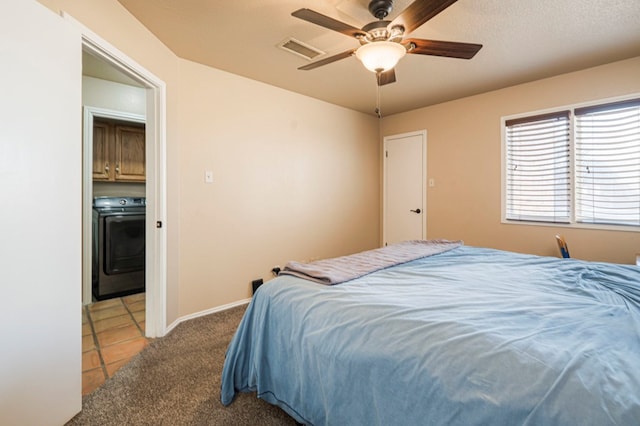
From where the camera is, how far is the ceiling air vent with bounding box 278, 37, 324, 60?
234 cm

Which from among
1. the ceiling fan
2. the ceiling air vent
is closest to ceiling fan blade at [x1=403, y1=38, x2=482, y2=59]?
the ceiling fan

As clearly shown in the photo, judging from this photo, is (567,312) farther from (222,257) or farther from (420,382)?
(222,257)

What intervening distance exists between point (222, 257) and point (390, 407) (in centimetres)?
233

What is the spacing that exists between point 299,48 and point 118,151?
8.71 feet

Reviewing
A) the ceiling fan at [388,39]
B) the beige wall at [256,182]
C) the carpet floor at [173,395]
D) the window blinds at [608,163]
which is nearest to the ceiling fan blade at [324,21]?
the ceiling fan at [388,39]

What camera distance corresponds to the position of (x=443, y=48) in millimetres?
1767

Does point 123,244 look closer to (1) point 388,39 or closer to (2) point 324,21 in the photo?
(2) point 324,21

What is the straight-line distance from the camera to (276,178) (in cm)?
334

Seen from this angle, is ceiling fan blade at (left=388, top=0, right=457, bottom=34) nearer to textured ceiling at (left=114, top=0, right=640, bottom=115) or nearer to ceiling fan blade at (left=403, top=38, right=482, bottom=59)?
ceiling fan blade at (left=403, top=38, right=482, bottom=59)

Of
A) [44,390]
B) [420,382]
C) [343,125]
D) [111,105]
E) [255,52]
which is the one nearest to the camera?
[420,382]

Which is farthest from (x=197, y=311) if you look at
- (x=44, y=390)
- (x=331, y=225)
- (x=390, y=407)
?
(x=390, y=407)

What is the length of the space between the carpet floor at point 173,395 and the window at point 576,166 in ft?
10.6

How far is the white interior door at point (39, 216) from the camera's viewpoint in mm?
1168

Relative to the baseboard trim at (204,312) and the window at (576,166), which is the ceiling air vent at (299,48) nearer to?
the window at (576,166)
